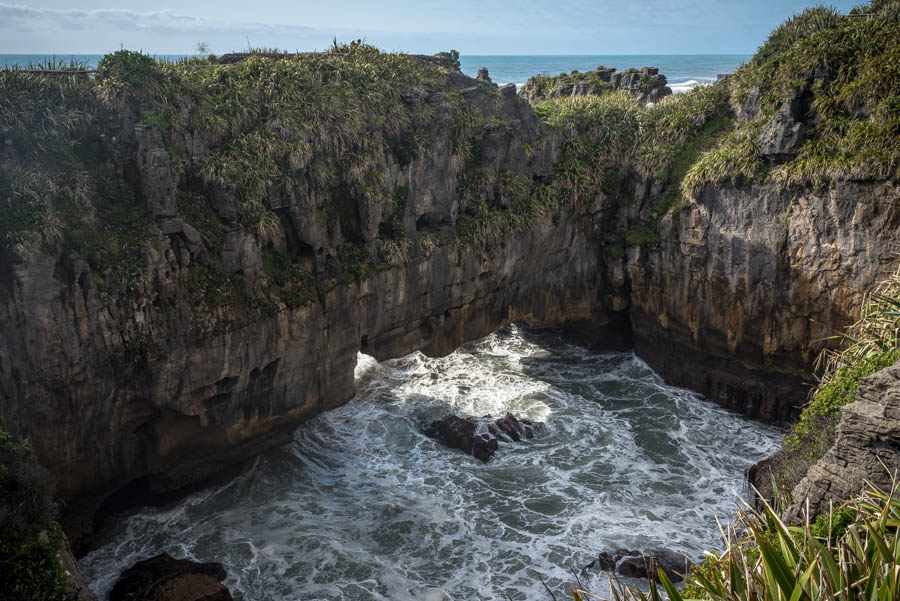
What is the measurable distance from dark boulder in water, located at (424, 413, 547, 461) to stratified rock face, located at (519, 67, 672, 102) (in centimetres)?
2171

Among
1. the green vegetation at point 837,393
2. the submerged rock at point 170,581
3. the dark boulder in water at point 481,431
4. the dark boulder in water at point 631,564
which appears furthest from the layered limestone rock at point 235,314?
the green vegetation at point 837,393

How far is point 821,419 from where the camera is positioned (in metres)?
16.4

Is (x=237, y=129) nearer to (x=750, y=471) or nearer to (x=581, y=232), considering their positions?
(x=581, y=232)

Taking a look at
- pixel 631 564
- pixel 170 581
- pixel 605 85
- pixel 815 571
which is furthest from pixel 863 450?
pixel 605 85

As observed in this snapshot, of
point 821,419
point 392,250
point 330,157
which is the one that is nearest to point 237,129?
point 330,157

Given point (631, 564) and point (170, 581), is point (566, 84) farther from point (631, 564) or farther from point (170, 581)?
point (170, 581)

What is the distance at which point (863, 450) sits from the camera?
12039 mm

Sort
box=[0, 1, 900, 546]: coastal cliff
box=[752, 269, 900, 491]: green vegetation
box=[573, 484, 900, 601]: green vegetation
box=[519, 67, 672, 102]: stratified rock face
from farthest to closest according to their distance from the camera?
box=[519, 67, 672, 102]: stratified rock face → box=[0, 1, 900, 546]: coastal cliff → box=[752, 269, 900, 491]: green vegetation → box=[573, 484, 900, 601]: green vegetation

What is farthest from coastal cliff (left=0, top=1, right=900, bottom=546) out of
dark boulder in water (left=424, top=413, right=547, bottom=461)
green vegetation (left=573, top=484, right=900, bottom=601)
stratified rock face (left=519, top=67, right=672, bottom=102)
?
green vegetation (left=573, top=484, right=900, bottom=601)

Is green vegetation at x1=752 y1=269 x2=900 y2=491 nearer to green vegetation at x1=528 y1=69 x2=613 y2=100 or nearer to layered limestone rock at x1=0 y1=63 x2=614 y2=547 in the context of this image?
layered limestone rock at x1=0 y1=63 x2=614 y2=547

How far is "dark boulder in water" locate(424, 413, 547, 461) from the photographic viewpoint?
2180 cm

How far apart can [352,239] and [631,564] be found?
508 inches

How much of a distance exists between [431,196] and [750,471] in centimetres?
1354

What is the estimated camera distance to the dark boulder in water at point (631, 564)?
16344 mm
